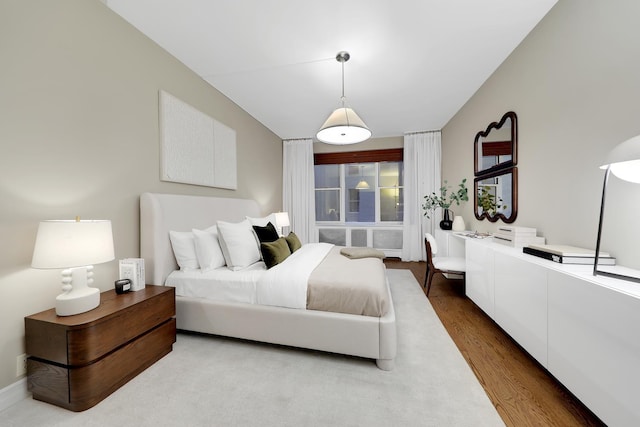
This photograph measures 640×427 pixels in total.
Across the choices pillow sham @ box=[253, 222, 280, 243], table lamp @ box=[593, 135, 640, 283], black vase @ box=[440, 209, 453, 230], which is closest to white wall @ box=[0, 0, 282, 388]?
pillow sham @ box=[253, 222, 280, 243]

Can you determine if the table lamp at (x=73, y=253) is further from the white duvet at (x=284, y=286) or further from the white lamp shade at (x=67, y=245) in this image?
the white duvet at (x=284, y=286)

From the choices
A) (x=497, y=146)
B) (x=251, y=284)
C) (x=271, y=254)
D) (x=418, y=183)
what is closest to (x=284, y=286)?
(x=251, y=284)

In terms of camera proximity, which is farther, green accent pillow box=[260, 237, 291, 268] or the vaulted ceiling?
green accent pillow box=[260, 237, 291, 268]

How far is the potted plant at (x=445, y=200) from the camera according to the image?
12.3 ft

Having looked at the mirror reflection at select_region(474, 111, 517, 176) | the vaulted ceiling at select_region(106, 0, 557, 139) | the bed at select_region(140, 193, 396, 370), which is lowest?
the bed at select_region(140, 193, 396, 370)

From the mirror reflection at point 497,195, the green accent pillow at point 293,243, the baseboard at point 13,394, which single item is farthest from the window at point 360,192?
the baseboard at point 13,394

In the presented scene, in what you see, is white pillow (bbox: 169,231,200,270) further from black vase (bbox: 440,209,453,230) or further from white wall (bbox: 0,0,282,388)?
black vase (bbox: 440,209,453,230)

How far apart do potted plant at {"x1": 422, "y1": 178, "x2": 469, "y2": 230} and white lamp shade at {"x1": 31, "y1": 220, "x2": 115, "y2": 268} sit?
13.8ft

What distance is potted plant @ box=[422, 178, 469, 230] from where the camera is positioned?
12.3 feet

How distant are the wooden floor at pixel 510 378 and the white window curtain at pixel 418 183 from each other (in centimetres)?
237

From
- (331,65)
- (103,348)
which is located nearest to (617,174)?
(331,65)

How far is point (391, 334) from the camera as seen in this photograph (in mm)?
1684

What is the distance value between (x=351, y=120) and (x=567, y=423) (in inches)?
98.2

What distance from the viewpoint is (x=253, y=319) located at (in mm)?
1952
